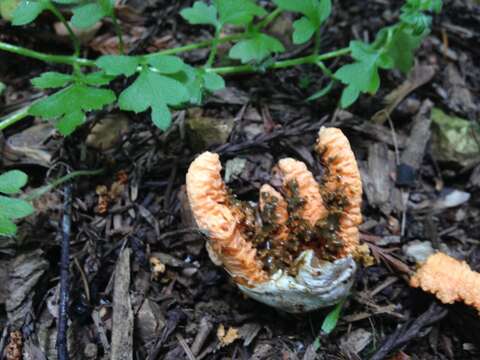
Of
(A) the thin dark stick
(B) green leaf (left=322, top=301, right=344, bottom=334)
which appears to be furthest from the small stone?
(A) the thin dark stick

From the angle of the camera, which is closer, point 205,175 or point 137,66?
point 205,175

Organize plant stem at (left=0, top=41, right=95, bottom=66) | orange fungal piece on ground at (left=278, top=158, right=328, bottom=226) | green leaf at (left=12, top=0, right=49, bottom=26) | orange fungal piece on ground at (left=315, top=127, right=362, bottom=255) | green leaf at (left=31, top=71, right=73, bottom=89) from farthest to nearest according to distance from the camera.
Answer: plant stem at (left=0, top=41, right=95, bottom=66)
green leaf at (left=12, top=0, right=49, bottom=26)
green leaf at (left=31, top=71, right=73, bottom=89)
orange fungal piece on ground at (left=278, top=158, right=328, bottom=226)
orange fungal piece on ground at (left=315, top=127, right=362, bottom=255)

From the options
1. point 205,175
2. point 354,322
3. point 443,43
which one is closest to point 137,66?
point 205,175

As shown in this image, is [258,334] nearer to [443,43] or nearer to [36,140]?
[36,140]

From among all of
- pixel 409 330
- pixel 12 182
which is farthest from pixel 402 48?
pixel 12 182

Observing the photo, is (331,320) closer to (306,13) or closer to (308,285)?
(308,285)

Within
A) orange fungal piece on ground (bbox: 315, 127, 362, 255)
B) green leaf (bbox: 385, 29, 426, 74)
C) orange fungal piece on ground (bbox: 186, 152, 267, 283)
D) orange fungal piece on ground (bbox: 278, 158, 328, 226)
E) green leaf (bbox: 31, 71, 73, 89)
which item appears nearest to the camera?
orange fungal piece on ground (bbox: 186, 152, 267, 283)

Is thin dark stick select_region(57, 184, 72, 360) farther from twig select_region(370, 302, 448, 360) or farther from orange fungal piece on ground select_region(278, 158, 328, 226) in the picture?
twig select_region(370, 302, 448, 360)

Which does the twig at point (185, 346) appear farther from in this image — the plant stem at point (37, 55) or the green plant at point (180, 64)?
the plant stem at point (37, 55)

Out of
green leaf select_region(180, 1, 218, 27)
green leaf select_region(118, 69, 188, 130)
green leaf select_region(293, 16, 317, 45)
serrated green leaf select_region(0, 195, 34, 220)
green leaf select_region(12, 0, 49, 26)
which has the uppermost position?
green leaf select_region(12, 0, 49, 26)
